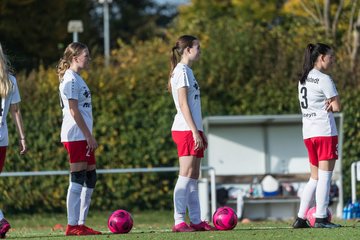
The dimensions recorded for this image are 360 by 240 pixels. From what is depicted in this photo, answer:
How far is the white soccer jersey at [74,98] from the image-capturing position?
11.6 meters

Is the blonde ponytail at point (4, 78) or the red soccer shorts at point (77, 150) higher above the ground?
the blonde ponytail at point (4, 78)

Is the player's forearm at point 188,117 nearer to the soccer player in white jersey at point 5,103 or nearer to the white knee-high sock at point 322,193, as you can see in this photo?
the white knee-high sock at point 322,193

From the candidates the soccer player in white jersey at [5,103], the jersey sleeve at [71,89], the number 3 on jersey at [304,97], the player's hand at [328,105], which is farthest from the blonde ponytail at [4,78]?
the player's hand at [328,105]

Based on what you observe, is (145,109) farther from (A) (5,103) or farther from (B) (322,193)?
(A) (5,103)

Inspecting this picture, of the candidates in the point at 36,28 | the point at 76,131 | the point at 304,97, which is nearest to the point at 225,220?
the point at 304,97

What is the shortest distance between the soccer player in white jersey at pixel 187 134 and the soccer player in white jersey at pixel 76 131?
959 mm

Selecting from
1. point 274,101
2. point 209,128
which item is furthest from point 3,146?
point 274,101

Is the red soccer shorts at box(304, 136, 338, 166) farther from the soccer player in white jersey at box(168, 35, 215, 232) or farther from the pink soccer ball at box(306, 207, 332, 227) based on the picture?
the soccer player in white jersey at box(168, 35, 215, 232)

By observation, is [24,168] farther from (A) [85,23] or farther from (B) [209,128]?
(A) [85,23]

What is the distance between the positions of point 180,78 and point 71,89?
3.91ft

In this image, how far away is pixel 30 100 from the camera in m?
22.0

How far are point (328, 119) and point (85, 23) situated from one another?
29.5 m

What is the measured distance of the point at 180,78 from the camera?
38.4 ft

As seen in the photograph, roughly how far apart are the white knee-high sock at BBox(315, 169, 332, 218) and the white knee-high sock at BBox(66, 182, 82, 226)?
8.71 feet
